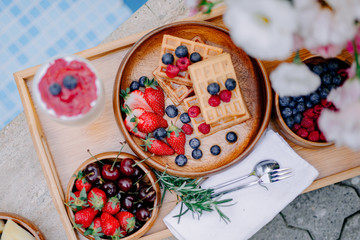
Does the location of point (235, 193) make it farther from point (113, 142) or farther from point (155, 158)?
point (113, 142)

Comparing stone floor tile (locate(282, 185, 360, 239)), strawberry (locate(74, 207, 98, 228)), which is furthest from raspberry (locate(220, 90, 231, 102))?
stone floor tile (locate(282, 185, 360, 239))

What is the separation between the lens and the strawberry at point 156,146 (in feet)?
3.41

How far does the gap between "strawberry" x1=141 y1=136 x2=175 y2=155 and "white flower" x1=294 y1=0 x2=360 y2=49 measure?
582mm

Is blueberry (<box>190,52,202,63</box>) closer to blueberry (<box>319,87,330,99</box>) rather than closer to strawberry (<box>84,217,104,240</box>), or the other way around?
blueberry (<box>319,87,330,99</box>)

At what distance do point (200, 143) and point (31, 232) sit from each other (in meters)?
0.77

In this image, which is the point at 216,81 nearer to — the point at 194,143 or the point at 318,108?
the point at 194,143

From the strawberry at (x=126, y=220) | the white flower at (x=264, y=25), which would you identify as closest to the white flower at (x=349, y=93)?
the white flower at (x=264, y=25)

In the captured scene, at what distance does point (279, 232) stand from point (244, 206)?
2.03 feet

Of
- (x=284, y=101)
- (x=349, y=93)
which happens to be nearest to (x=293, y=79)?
(x=349, y=93)

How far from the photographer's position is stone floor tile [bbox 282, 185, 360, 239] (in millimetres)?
1616

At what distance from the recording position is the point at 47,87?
916 millimetres

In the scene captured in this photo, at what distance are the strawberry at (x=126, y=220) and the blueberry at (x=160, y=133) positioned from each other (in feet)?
0.87

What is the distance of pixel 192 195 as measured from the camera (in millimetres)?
1073

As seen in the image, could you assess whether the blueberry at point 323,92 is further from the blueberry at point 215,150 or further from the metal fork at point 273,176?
the blueberry at point 215,150
